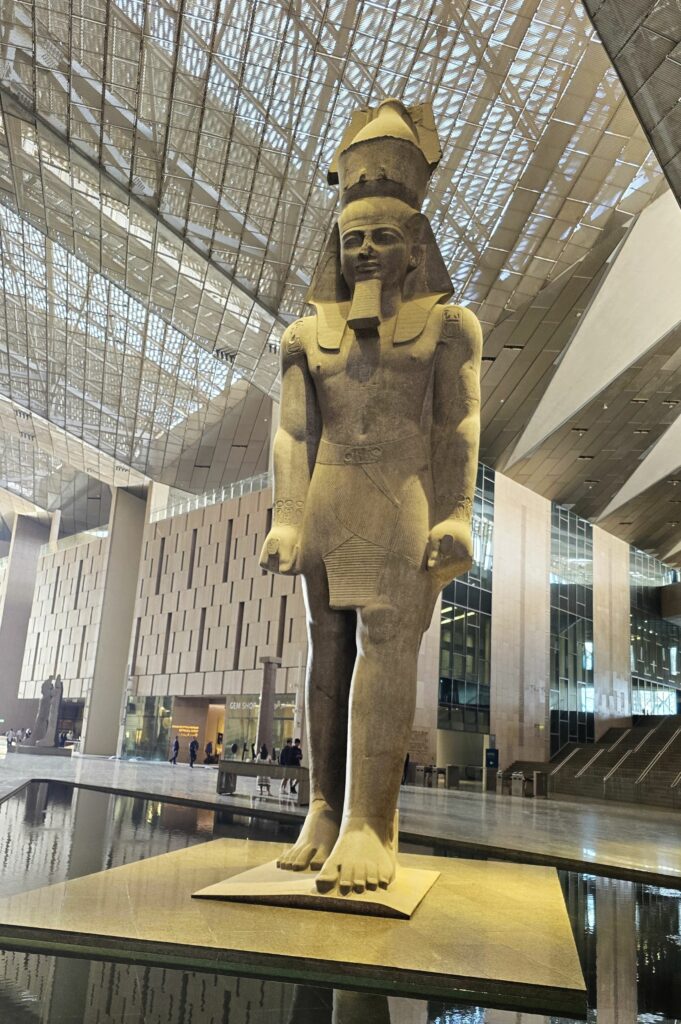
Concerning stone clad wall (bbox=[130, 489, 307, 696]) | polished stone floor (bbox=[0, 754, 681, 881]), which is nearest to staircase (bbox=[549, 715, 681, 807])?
polished stone floor (bbox=[0, 754, 681, 881])

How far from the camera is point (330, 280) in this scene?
520cm

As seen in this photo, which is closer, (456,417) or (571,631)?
(456,417)

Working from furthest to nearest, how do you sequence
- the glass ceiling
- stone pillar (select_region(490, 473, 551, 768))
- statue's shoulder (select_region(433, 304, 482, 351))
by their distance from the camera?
1. stone pillar (select_region(490, 473, 551, 768))
2. the glass ceiling
3. statue's shoulder (select_region(433, 304, 482, 351))

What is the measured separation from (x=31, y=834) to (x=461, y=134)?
52.3 ft

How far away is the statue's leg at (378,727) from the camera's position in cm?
414

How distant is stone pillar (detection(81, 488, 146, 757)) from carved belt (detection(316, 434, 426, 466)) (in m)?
35.7

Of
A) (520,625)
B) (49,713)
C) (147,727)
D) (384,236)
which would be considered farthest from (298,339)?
(49,713)

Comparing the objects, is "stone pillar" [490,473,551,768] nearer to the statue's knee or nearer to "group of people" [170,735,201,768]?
"group of people" [170,735,201,768]

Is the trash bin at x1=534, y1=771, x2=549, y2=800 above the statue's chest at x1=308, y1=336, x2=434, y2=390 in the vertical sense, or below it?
below

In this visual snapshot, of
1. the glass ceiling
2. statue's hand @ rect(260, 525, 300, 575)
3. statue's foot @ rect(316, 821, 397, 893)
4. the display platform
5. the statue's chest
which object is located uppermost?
the glass ceiling

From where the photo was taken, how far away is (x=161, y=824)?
862 centimetres

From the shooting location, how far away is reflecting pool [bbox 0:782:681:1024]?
2.50 meters

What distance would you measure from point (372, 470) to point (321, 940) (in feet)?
7.85

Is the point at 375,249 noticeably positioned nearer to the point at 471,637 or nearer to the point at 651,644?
the point at 471,637
